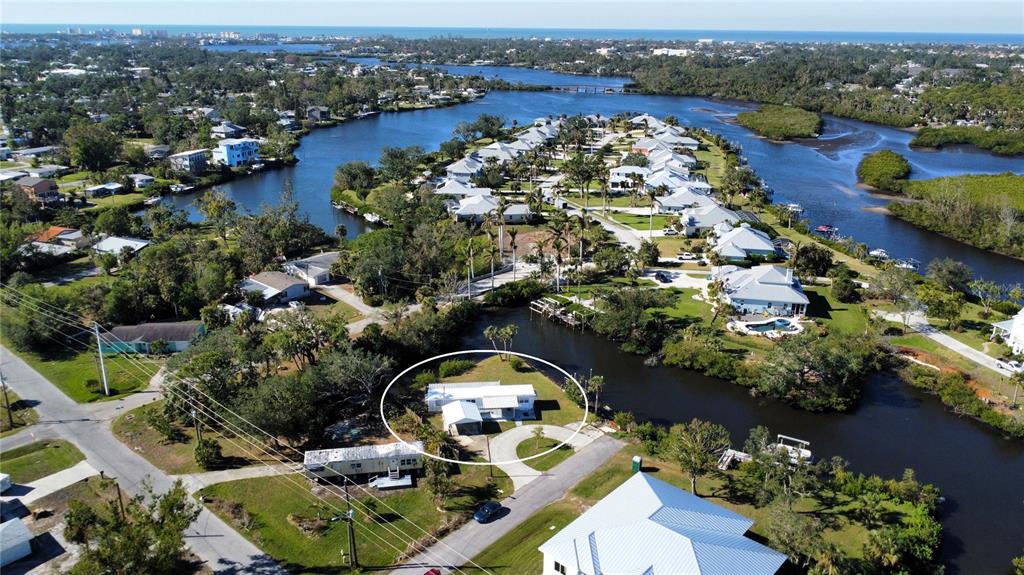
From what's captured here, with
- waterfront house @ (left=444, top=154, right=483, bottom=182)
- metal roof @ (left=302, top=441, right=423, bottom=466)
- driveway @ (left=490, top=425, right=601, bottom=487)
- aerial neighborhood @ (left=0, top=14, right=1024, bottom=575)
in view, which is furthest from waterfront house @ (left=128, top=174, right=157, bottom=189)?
driveway @ (left=490, top=425, right=601, bottom=487)

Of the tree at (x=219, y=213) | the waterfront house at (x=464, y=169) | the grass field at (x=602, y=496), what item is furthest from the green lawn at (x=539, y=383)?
the waterfront house at (x=464, y=169)

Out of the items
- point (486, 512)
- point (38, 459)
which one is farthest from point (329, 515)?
point (38, 459)

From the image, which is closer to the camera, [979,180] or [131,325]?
[131,325]

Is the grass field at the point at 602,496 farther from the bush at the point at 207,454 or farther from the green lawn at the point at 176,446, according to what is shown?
the bush at the point at 207,454

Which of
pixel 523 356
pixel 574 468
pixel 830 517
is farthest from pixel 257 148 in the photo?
pixel 830 517

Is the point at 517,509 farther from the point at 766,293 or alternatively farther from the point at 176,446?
the point at 766,293

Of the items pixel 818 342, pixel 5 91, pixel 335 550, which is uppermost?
pixel 5 91

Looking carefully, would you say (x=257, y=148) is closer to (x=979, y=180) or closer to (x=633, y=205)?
(x=633, y=205)
